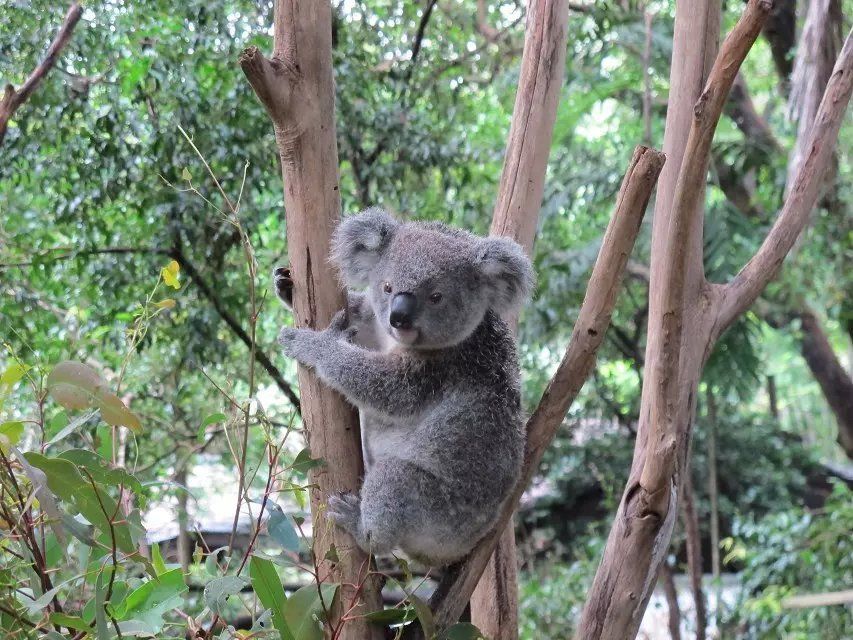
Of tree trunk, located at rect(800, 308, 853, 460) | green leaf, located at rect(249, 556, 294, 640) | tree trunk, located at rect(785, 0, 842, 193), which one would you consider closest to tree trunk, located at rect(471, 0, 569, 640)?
green leaf, located at rect(249, 556, 294, 640)

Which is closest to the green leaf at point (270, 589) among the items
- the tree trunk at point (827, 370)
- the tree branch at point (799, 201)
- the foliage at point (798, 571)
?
the tree branch at point (799, 201)

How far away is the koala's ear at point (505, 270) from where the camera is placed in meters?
2.11

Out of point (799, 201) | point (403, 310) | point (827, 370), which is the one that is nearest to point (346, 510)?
point (403, 310)

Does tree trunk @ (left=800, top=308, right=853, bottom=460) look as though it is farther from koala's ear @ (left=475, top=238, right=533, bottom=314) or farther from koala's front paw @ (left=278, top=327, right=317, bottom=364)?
koala's front paw @ (left=278, top=327, right=317, bottom=364)

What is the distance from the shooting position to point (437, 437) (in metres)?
2.09

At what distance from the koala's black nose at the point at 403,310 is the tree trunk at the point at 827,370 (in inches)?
145

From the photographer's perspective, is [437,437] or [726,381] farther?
[726,381]

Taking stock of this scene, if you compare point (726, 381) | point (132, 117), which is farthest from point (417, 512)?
point (726, 381)

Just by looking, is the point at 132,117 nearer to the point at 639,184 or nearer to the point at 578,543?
the point at 639,184

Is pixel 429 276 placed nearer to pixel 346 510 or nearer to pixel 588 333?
pixel 588 333

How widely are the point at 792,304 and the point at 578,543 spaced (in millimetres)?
2510

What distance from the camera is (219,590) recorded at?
1246 millimetres

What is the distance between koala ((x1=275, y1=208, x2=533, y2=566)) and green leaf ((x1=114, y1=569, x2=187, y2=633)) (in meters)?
0.55

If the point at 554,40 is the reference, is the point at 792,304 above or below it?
below
